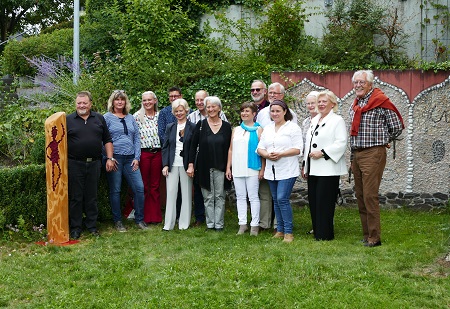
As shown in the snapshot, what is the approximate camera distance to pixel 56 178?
7.75m

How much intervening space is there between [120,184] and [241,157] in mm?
1736

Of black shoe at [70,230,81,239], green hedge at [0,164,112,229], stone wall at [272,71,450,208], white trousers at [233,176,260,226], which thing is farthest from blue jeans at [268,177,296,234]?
green hedge at [0,164,112,229]

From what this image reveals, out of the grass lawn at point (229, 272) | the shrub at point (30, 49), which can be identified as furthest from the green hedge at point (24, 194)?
the shrub at point (30, 49)

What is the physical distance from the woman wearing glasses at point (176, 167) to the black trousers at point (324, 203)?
1.85 metres

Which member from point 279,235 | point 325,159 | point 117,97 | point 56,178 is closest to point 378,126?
point 325,159

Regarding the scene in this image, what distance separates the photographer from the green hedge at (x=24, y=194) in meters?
7.82

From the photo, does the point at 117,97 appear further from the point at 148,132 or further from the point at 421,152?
the point at 421,152

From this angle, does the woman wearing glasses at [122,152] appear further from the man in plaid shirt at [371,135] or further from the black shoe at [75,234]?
the man in plaid shirt at [371,135]

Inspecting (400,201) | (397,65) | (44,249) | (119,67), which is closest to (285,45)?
(397,65)

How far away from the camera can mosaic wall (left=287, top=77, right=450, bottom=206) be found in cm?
955

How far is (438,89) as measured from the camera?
31.3ft

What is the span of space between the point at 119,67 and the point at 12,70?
886 centimetres

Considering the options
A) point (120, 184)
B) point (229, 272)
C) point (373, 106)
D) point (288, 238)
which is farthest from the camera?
point (120, 184)

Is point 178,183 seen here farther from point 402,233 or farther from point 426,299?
point 426,299
